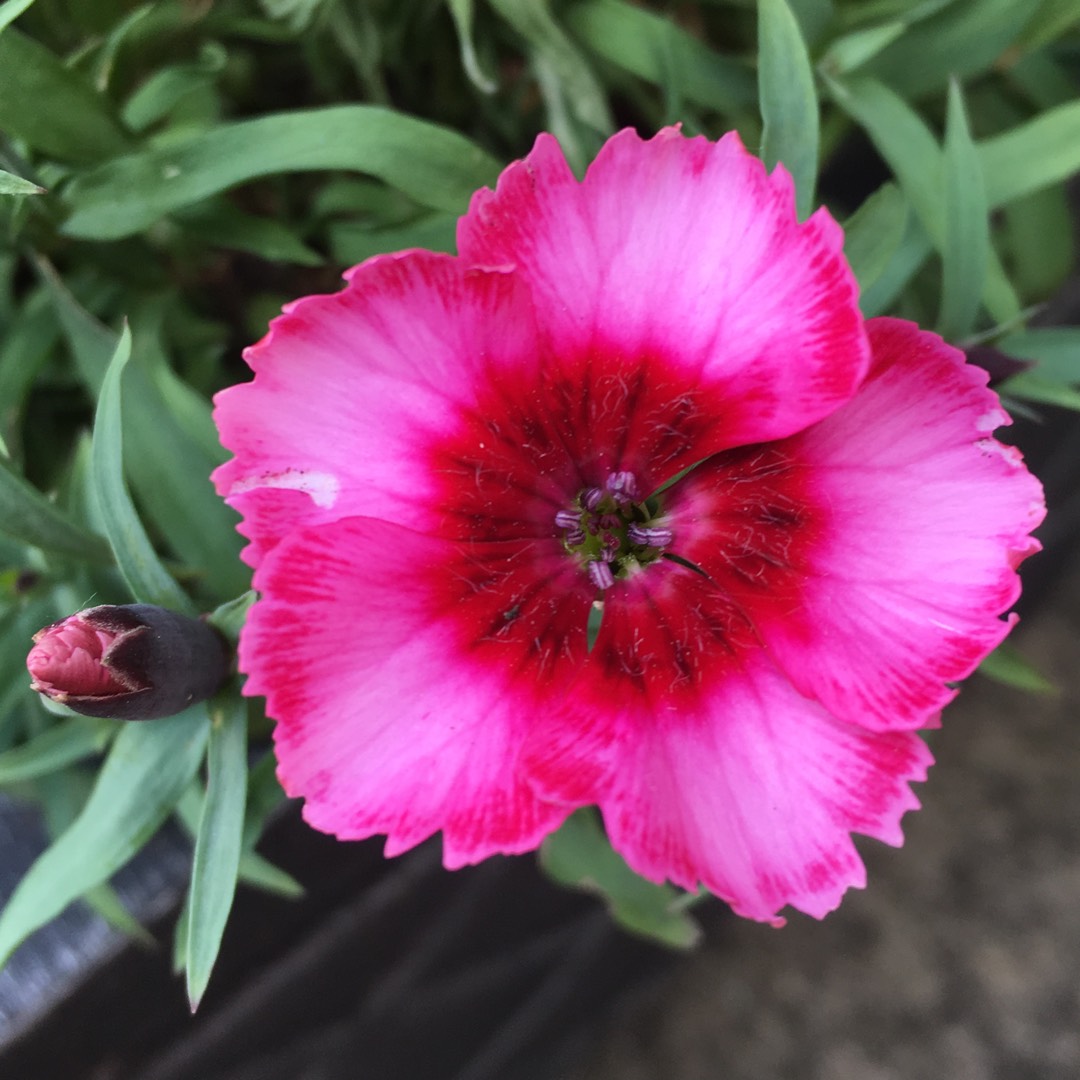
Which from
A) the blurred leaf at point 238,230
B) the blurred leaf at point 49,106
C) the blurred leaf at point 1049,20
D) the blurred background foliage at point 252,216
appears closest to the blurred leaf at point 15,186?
the blurred background foliage at point 252,216

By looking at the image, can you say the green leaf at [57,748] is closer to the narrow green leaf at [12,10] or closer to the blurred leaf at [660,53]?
the narrow green leaf at [12,10]

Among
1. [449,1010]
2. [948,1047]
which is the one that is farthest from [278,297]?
[948,1047]

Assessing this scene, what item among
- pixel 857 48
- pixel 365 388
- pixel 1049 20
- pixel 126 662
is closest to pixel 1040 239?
pixel 1049 20

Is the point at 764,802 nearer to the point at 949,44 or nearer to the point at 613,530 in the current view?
the point at 613,530

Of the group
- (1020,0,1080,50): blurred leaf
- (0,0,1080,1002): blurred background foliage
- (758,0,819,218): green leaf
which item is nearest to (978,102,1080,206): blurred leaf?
(0,0,1080,1002): blurred background foliage

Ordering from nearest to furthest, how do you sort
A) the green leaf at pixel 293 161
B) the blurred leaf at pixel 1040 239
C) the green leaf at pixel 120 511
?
the green leaf at pixel 120 511 < the green leaf at pixel 293 161 < the blurred leaf at pixel 1040 239
